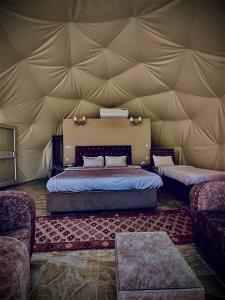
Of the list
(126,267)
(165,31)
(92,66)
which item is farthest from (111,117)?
(126,267)

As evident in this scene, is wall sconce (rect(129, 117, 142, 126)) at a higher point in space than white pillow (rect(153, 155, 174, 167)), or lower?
higher

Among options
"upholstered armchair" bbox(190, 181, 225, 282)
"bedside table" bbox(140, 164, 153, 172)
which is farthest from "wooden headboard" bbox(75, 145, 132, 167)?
"upholstered armchair" bbox(190, 181, 225, 282)

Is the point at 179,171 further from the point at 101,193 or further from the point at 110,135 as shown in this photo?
the point at 110,135

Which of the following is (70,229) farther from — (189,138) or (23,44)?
(189,138)

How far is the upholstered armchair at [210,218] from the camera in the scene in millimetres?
1818

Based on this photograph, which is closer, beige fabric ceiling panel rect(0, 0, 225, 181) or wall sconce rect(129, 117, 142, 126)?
beige fabric ceiling panel rect(0, 0, 225, 181)

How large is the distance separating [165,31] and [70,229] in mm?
4552

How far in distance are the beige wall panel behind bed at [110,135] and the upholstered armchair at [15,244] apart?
5266 millimetres

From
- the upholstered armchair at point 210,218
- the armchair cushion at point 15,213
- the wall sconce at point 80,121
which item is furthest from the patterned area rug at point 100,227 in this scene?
the wall sconce at point 80,121

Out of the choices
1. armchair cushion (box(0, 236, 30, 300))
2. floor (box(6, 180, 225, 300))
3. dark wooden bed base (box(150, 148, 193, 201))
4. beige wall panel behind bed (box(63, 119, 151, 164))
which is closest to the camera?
armchair cushion (box(0, 236, 30, 300))

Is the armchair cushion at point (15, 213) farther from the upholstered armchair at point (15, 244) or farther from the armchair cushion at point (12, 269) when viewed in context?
the armchair cushion at point (12, 269)

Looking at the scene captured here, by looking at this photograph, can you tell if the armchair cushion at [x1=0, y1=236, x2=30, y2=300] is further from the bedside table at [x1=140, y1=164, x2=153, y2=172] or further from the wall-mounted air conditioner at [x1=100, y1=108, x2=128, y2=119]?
the wall-mounted air conditioner at [x1=100, y1=108, x2=128, y2=119]

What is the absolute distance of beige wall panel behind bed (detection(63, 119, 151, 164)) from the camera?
284 inches

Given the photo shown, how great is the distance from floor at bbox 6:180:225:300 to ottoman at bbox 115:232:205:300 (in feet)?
1.59
